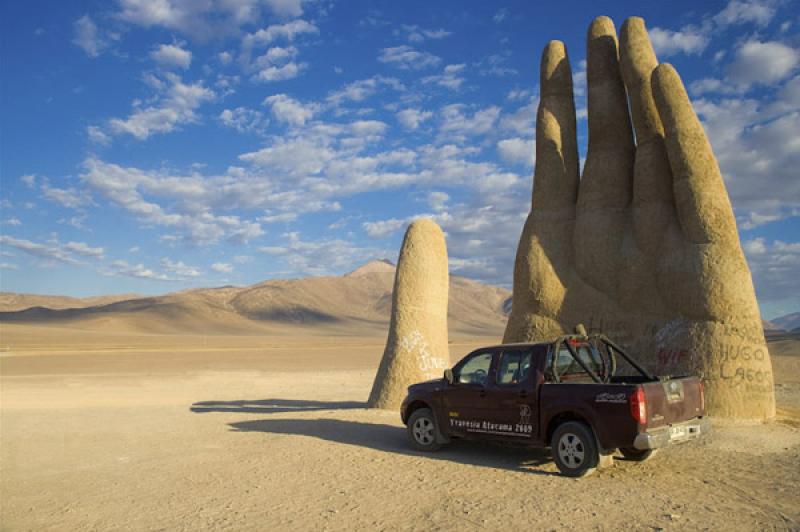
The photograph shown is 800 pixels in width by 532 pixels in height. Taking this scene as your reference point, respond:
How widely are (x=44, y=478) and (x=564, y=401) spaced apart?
7.28 meters

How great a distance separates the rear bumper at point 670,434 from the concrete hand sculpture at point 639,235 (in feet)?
13.8

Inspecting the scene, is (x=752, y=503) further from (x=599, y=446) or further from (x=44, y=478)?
(x=44, y=478)

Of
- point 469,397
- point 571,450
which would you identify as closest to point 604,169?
point 469,397

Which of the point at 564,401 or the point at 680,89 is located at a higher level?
the point at 680,89

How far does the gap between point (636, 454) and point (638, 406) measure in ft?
5.48

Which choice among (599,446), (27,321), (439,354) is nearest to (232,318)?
(27,321)

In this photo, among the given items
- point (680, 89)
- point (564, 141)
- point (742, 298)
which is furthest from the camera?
point (564, 141)

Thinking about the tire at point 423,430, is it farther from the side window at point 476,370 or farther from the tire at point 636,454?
the tire at point 636,454

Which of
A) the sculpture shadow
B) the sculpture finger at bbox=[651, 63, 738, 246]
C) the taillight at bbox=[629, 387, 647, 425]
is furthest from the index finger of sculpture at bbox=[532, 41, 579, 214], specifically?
the taillight at bbox=[629, 387, 647, 425]

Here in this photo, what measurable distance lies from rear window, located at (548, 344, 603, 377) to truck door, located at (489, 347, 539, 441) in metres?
0.40

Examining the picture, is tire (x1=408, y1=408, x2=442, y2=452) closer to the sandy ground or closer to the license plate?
the sandy ground

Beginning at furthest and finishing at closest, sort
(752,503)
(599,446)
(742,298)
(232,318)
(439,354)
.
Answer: (232,318) → (439,354) → (742,298) → (599,446) → (752,503)

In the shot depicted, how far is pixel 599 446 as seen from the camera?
7375mm

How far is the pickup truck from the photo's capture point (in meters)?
7.16
